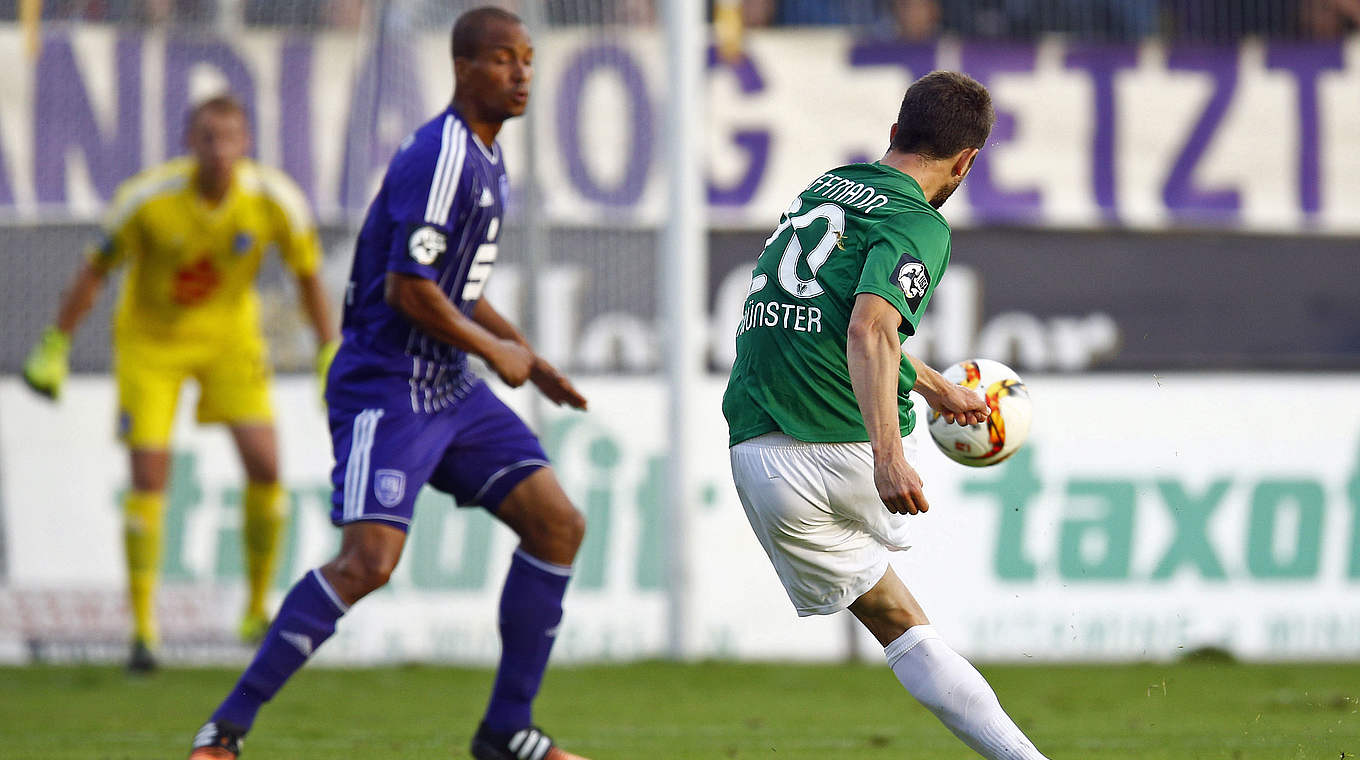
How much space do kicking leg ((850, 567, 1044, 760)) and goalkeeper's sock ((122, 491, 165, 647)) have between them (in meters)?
4.78

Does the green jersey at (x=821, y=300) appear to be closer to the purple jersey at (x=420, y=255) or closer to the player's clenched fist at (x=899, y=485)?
the player's clenched fist at (x=899, y=485)

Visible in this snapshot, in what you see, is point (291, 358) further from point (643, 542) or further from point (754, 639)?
point (754, 639)

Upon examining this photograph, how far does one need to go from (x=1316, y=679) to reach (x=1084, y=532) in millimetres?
1388

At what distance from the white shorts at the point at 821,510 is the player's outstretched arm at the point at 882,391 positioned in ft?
0.98

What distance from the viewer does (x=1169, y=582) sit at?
8898 millimetres

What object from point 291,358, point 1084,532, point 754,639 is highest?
point 291,358

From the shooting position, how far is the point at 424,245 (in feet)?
15.4

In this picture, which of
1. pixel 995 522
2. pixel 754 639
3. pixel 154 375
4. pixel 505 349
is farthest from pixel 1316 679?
pixel 154 375

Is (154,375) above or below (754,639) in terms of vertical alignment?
above

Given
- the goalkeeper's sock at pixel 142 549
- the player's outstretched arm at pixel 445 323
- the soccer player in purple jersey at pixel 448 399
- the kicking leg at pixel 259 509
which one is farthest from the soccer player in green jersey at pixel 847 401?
the goalkeeper's sock at pixel 142 549

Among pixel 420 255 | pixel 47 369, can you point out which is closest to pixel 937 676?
pixel 420 255

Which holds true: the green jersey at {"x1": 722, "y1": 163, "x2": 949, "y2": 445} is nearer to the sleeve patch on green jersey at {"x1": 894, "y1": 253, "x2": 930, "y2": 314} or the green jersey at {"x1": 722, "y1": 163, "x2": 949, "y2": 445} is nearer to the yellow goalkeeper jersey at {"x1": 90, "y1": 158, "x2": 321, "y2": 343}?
the sleeve patch on green jersey at {"x1": 894, "y1": 253, "x2": 930, "y2": 314}

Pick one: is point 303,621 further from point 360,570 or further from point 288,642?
point 360,570

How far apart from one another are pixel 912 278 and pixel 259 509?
196 inches
